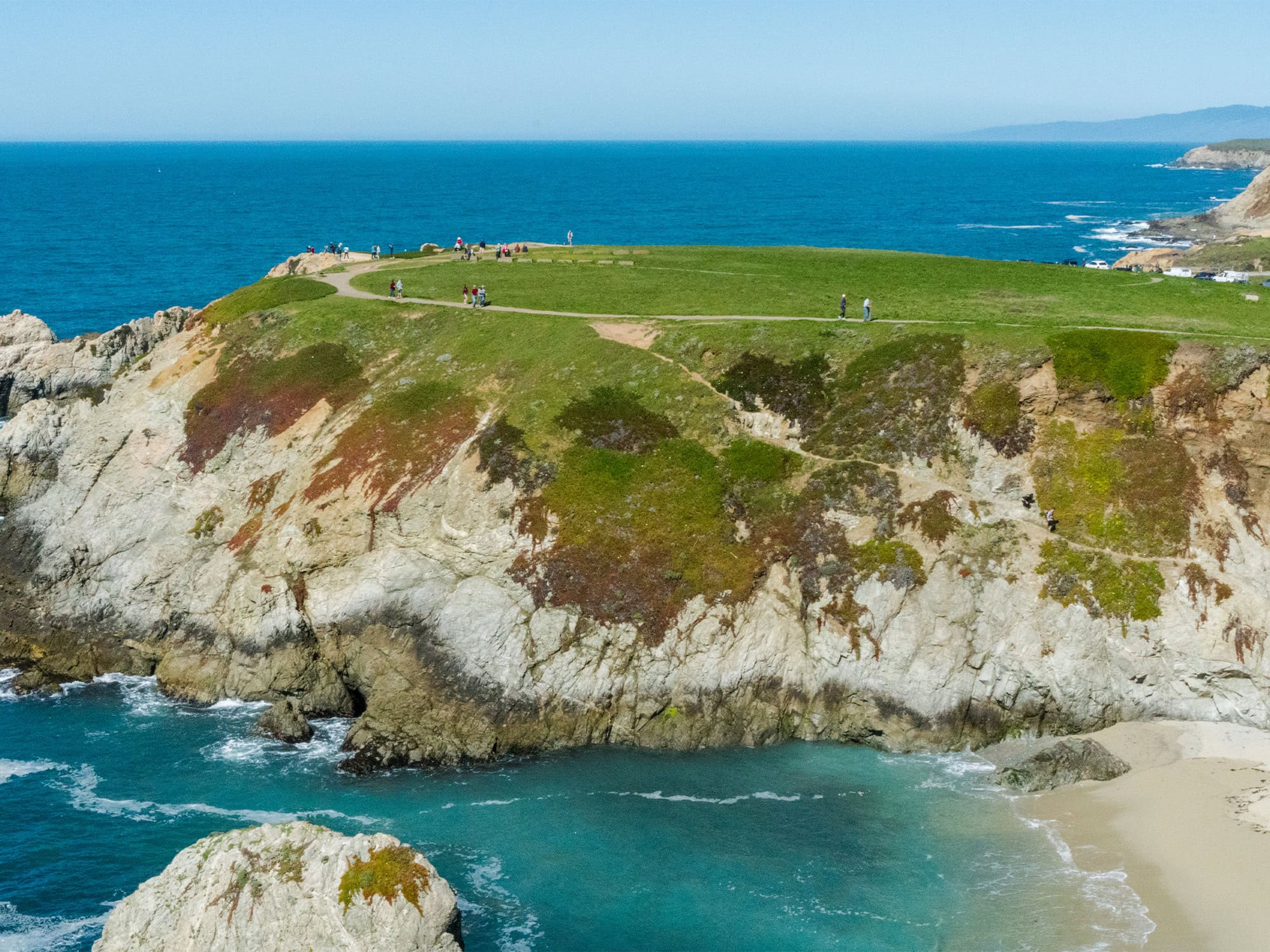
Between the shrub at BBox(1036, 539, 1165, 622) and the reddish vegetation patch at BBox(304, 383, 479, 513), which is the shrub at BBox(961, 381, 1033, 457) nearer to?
the shrub at BBox(1036, 539, 1165, 622)

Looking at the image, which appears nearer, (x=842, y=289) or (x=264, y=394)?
(x=264, y=394)

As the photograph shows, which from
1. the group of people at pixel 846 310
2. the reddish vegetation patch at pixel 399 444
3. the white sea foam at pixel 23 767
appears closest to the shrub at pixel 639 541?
the reddish vegetation patch at pixel 399 444

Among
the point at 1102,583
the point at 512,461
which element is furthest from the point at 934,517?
the point at 512,461

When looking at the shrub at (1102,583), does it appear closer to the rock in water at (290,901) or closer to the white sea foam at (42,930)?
the rock in water at (290,901)

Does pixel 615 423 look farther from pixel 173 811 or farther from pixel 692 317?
pixel 173 811

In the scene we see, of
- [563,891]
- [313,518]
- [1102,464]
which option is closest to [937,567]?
[1102,464]
